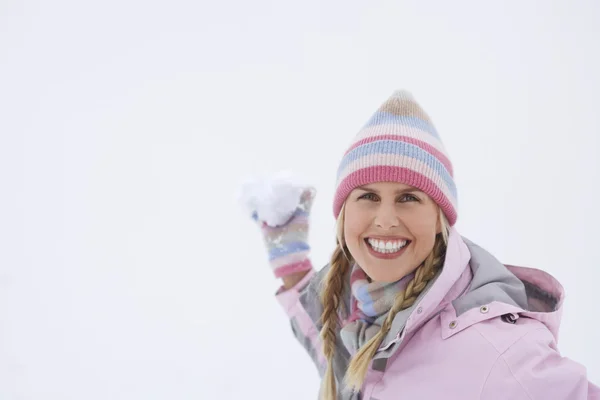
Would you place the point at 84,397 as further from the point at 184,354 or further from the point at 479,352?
the point at 479,352

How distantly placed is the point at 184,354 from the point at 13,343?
0.89m

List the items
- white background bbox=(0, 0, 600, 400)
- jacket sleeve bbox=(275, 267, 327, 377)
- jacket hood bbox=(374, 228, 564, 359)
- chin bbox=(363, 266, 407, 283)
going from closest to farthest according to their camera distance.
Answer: jacket hood bbox=(374, 228, 564, 359), chin bbox=(363, 266, 407, 283), jacket sleeve bbox=(275, 267, 327, 377), white background bbox=(0, 0, 600, 400)

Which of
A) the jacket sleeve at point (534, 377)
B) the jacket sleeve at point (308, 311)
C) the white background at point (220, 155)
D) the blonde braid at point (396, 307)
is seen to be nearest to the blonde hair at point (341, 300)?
the blonde braid at point (396, 307)

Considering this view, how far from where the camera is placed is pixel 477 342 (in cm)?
95

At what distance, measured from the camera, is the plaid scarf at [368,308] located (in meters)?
1.13

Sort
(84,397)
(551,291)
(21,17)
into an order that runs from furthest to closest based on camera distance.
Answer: (21,17) < (84,397) < (551,291)

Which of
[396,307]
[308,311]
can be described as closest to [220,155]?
[308,311]

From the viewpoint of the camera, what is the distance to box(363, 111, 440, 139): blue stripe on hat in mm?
1111

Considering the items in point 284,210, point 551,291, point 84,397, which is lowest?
point 84,397

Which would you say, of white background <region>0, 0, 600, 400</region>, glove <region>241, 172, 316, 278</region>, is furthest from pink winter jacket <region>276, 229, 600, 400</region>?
white background <region>0, 0, 600, 400</region>

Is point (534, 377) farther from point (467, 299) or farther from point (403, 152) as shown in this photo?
point (403, 152)

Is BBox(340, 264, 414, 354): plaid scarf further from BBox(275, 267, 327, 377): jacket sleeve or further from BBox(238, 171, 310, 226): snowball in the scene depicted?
BBox(238, 171, 310, 226): snowball

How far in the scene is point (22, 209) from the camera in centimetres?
338

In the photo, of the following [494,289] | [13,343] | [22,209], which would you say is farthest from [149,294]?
[494,289]
